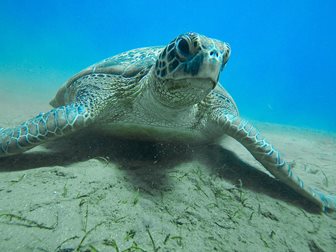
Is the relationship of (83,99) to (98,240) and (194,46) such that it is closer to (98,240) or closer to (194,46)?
(194,46)

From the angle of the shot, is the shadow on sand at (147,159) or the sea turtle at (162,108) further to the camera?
the shadow on sand at (147,159)

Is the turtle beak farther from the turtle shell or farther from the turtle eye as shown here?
→ the turtle shell

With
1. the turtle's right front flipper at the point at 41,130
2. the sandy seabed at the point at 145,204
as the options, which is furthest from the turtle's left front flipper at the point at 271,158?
the turtle's right front flipper at the point at 41,130

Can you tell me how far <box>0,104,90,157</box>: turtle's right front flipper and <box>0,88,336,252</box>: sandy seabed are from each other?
8.4 inches

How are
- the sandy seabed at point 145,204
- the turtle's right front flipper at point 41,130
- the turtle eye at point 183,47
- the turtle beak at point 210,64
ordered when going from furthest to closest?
the turtle's right front flipper at point 41,130, the turtle eye at point 183,47, the turtle beak at point 210,64, the sandy seabed at point 145,204

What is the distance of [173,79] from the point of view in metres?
2.37

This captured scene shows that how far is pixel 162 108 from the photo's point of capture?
2.85 m

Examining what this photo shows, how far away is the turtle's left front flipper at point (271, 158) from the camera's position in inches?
112

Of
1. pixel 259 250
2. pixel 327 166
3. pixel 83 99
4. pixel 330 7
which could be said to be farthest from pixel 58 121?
pixel 330 7

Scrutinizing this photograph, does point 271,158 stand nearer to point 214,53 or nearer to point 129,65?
point 214,53

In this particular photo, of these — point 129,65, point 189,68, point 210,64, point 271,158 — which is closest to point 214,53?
point 210,64

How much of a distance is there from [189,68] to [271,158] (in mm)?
1633

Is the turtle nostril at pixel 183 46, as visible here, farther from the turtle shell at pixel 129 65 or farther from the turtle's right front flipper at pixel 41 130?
the turtle's right front flipper at pixel 41 130

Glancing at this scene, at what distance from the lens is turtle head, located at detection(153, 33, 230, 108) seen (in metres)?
2.15
